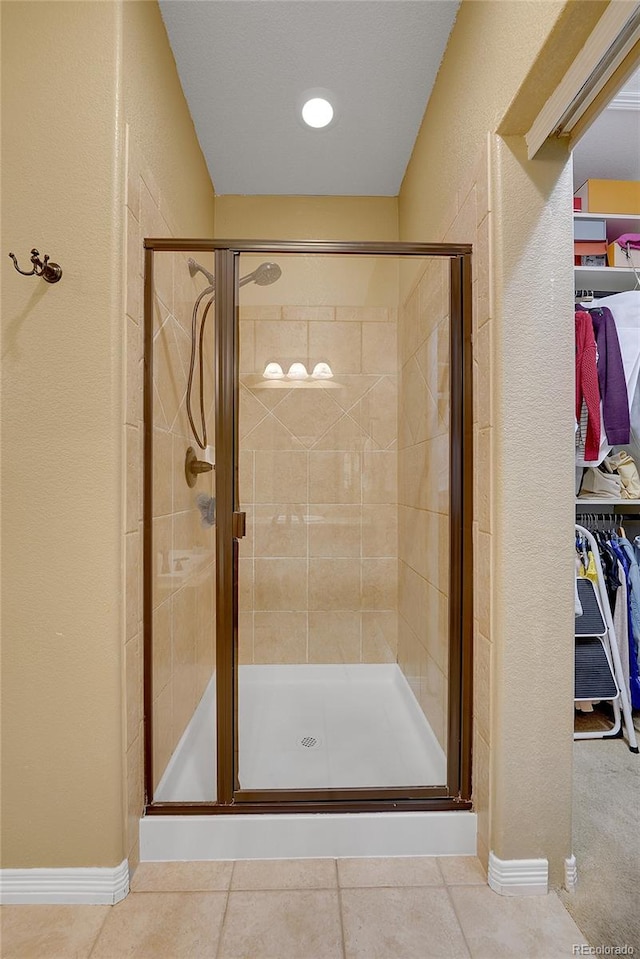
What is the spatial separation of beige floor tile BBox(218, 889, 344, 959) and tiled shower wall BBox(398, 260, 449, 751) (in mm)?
578

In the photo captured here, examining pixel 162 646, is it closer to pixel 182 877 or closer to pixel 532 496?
pixel 182 877

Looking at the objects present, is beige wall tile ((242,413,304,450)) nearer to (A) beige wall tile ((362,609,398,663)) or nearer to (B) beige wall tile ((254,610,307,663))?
(B) beige wall tile ((254,610,307,663))

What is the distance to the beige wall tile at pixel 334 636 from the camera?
2.03 meters

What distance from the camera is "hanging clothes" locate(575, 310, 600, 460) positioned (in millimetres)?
2316

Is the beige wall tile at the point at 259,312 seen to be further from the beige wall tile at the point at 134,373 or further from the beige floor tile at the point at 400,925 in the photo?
the beige floor tile at the point at 400,925

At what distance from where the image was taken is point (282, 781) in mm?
1634

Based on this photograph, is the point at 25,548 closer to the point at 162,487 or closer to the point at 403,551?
the point at 162,487

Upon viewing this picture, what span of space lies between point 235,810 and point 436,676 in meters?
0.75

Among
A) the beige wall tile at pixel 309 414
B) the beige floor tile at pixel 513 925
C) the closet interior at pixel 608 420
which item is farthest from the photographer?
the closet interior at pixel 608 420

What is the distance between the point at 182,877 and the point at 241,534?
95 cm

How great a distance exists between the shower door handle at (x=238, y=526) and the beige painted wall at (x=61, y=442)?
0.38m

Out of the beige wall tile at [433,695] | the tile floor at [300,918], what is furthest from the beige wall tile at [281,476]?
the tile floor at [300,918]

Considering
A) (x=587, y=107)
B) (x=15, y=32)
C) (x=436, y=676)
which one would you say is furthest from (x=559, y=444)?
(x=15, y=32)

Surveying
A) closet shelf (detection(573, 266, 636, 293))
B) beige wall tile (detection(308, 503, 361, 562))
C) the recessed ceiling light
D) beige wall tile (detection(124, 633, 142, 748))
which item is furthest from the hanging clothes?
beige wall tile (detection(124, 633, 142, 748))
